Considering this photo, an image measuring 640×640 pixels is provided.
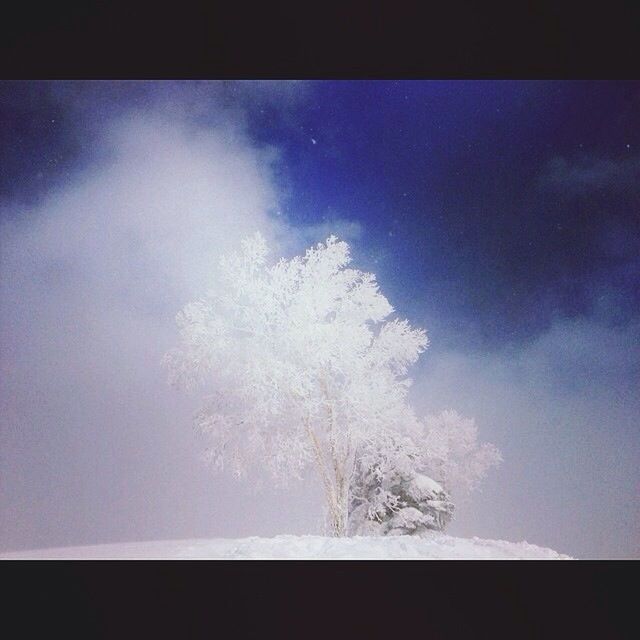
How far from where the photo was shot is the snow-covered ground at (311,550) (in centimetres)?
393

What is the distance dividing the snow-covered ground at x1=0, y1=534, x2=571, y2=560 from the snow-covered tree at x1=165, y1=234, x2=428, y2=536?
297 mm

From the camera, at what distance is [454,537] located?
4199mm

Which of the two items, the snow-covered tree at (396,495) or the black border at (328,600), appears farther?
the snow-covered tree at (396,495)

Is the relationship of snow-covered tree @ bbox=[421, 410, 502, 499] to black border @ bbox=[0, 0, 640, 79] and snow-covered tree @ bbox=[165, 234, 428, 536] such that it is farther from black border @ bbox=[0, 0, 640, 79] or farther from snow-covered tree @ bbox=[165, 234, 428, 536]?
black border @ bbox=[0, 0, 640, 79]

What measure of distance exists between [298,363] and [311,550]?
1238 millimetres

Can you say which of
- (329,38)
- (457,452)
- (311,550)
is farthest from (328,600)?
(329,38)

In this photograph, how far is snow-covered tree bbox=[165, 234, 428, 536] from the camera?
4.29m

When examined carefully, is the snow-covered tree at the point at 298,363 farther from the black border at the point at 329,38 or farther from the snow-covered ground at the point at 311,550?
the black border at the point at 329,38

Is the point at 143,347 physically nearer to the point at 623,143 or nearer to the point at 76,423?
the point at 76,423

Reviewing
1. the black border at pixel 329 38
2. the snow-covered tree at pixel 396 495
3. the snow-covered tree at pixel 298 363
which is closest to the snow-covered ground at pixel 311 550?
the snow-covered tree at pixel 396 495

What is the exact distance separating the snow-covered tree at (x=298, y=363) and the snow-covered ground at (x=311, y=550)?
30cm

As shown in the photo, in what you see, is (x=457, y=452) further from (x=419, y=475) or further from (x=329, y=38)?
(x=329, y=38)

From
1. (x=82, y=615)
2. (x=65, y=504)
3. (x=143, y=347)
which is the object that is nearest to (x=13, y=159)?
(x=143, y=347)

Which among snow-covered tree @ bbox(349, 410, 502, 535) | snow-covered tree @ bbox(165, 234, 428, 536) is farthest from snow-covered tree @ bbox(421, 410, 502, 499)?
snow-covered tree @ bbox(165, 234, 428, 536)
